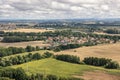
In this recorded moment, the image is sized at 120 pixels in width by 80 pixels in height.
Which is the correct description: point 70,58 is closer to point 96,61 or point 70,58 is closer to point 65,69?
point 96,61

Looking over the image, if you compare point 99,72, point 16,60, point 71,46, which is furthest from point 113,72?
point 71,46

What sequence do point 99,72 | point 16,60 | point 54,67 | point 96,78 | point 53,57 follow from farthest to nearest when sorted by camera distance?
point 53,57 → point 16,60 → point 54,67 → point 99,72 → point 96,78

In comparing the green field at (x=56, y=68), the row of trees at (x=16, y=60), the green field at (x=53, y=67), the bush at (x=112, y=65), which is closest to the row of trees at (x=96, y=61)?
the bush at (x=112, y=65)

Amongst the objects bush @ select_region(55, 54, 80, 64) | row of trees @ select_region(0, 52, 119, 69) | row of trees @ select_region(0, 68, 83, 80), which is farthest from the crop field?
row of trees @ select_region(0, 68, 83, 80)

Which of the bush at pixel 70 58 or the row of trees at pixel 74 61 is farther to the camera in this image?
the bush at pixel 70 58

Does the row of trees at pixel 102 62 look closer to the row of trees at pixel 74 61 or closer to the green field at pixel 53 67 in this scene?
the row of trees at pixel 74 61

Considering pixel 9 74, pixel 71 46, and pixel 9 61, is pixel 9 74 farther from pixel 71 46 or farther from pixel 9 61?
pixel 71 46

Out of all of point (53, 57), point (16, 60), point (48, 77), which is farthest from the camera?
point (53, 57)

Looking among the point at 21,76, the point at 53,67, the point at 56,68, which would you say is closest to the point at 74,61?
the point at 53,67
